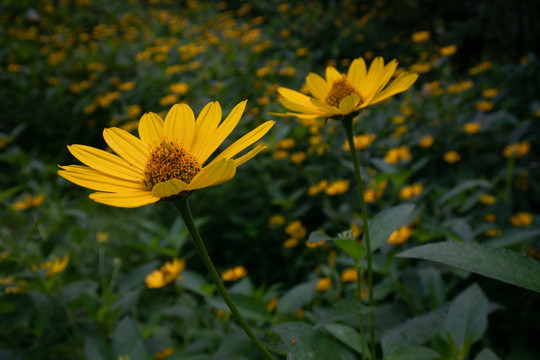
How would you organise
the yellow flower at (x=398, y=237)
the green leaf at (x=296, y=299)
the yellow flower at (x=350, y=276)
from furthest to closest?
the yellow flower at (x=350, y=276)
the yellow flower at (x=398, y=237)
the green leaf at (x=296, y=299)

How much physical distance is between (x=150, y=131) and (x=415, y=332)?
695 millimetres

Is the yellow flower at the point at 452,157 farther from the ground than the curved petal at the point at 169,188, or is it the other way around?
the curved petal at the point at 169,188

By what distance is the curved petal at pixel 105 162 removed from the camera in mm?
657

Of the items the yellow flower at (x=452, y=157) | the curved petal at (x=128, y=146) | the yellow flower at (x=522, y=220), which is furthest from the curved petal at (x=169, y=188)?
the yellow flower at (x=452, y=157)

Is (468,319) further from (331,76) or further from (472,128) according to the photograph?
(472,128)

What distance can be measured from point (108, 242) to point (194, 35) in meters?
3.61

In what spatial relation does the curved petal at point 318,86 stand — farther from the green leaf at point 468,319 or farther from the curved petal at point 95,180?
the green leaf at point 468,319

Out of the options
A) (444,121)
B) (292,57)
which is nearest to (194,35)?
(292,57)

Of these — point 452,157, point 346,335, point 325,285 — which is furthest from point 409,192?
point 346,335

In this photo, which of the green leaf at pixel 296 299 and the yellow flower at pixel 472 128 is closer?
the green leaf at pixel 296 299

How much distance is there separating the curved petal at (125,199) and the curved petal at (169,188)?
2 centimetres

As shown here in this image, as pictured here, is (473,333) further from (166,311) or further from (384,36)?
(384,36)

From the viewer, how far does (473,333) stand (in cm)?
88

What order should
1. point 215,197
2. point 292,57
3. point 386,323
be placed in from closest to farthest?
point 386,323 < point 215,197 < point 292,57
